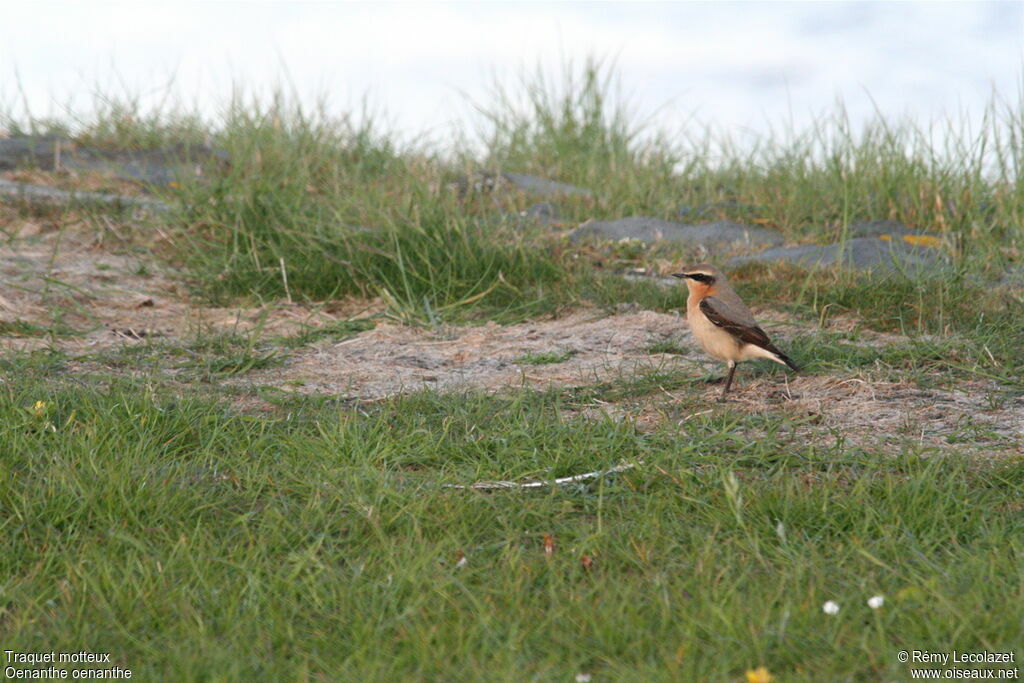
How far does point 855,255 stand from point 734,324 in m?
3.34

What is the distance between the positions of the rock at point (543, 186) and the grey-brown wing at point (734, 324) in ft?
15.7

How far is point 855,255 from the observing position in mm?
7926

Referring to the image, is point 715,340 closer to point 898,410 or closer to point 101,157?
point 898,410

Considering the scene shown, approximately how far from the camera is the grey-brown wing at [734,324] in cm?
499

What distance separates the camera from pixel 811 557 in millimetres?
3289

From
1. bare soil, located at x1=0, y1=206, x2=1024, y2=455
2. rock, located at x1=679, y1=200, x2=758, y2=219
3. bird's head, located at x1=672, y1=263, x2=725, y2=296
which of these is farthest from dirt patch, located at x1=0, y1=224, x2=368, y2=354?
rock, located at x1=679, y1=200, x2=758, y2=219

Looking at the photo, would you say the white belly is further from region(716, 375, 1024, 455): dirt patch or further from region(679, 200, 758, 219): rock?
region(679, 200, 758, 219): rock

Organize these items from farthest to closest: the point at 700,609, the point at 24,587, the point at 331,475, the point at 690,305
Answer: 1. the point at 690,305
2. the point at 331,475
3. the point at 24,587
4. the point at 700,609

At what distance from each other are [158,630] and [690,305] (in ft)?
10.6

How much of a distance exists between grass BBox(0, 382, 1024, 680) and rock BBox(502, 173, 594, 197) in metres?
5.91

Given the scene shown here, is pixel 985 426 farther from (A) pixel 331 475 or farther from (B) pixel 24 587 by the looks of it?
(B) pixel 24 587

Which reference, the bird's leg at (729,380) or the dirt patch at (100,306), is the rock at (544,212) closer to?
the dirt patch at (100,306)

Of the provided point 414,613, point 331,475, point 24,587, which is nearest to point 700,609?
point 414,613

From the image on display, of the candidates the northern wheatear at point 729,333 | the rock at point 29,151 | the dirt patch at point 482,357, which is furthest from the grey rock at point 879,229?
the rock at point 29,151
